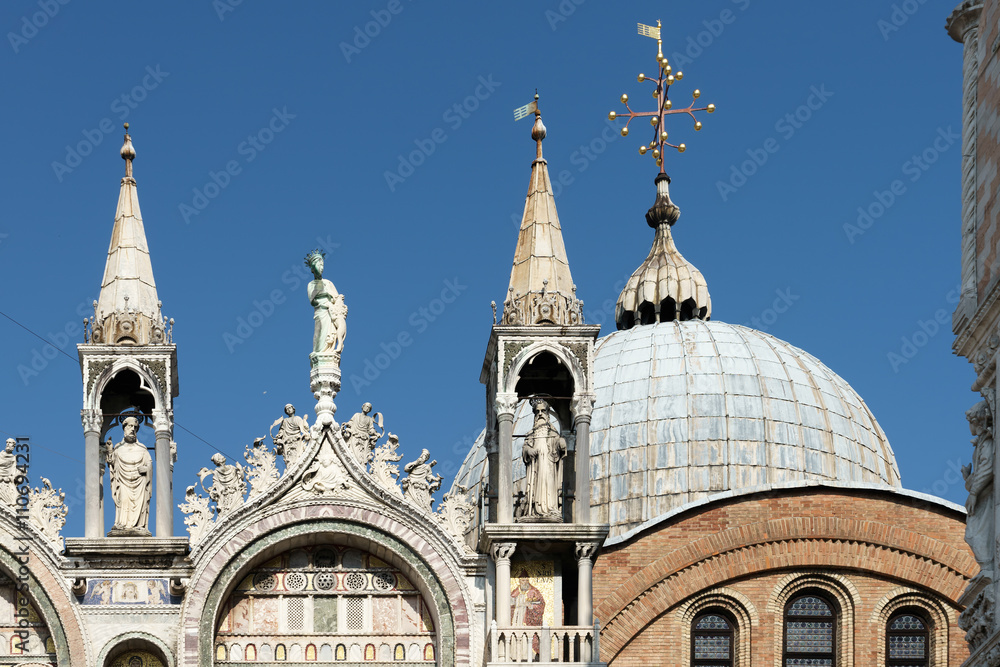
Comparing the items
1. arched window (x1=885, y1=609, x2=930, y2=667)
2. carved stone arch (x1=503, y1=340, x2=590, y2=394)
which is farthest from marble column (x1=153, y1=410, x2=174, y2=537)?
arched window (x1=885, y1=609, x2=930, y2=667)

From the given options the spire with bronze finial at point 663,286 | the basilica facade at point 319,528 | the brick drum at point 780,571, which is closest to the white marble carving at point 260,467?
the basilica facade at point 319,528

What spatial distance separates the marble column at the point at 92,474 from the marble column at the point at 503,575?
19.0 ft

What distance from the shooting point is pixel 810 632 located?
4159 cm

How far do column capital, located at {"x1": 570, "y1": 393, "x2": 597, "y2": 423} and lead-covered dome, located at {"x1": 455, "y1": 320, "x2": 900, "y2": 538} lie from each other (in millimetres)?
12674

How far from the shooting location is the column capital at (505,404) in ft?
118

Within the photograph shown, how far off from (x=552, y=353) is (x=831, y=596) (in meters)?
8.30

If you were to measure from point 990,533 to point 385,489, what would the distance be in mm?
9592

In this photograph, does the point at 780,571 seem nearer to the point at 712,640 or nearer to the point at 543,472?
the point at 712,640

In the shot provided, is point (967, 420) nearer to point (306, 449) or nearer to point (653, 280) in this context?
point (306, 449)

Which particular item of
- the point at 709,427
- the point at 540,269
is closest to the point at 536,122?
the point at 540,269

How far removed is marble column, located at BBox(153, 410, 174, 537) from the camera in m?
35.4

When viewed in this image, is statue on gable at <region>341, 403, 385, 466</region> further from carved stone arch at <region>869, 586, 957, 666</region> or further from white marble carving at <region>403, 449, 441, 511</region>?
carved stone arch at <region>869, 586, 957, 666</region>

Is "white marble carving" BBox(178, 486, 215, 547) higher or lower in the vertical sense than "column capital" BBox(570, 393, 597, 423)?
lower

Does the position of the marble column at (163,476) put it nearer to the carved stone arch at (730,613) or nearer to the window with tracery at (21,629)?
the window with tracery at (21,629)
